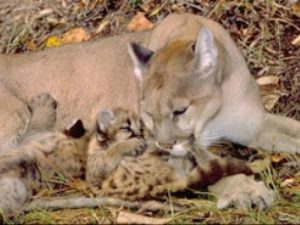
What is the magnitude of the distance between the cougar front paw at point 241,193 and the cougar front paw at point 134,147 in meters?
0.46

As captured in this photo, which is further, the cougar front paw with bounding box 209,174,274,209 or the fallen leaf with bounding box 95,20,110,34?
the fallen leaf with bounding box 95,20,110,34

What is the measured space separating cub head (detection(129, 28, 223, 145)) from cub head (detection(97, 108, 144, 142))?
72 mm

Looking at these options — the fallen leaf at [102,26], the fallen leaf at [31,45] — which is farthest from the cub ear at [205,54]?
the fallen leaf at [31,45]

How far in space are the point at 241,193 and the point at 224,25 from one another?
8.11 ft

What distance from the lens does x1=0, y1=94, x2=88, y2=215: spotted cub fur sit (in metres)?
5.39

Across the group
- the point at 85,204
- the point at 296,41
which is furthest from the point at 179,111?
the point at 296,41

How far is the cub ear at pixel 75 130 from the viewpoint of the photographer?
5.89m

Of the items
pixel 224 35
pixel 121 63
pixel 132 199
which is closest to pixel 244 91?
pixel 224 35

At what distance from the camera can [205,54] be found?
5684 millimetres

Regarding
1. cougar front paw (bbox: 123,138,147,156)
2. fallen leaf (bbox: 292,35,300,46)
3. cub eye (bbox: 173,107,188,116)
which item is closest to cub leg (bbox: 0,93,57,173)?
cougar front paw (bbox: 123,138,147,156)

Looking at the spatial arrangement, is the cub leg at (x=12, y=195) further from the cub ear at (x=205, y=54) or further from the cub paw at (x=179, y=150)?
the cub ear at (x=205, y=54)

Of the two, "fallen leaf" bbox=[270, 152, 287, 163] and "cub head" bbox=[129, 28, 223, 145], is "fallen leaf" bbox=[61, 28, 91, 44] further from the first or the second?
"fallen leaf" bbox=[270, 152, 287, 163]

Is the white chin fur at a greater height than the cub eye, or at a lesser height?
lesser

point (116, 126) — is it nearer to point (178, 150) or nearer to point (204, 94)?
point (178, 150)
